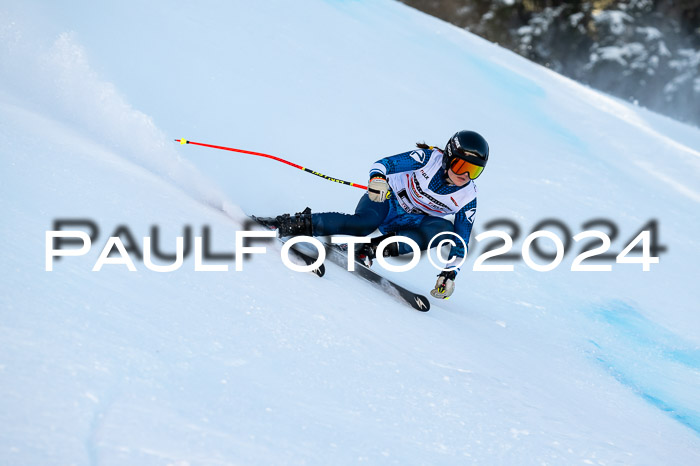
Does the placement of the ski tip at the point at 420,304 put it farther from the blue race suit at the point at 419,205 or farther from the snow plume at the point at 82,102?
the snow plume at the point at 82,102

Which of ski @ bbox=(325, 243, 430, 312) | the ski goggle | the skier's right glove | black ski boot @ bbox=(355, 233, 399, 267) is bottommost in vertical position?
ski @ bbox=(325, 243, 430, 312)

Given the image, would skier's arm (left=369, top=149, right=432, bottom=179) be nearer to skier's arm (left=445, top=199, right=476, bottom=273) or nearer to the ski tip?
skier's arm (left=445, top=199, right=476, bottom=273)

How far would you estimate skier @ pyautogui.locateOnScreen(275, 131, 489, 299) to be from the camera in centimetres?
338

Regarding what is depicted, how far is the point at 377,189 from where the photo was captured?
11.0ft

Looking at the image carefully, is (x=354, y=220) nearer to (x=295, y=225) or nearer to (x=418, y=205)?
(x=295, y=225)

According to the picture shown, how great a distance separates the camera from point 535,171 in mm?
6645

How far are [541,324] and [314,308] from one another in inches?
86.3

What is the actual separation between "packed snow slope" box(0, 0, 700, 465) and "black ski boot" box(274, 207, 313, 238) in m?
0.22

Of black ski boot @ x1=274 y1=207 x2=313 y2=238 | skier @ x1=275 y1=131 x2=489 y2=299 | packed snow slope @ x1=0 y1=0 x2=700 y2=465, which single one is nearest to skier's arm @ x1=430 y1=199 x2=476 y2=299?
skier @ x1=275 y1=131 x2=489 y2=299

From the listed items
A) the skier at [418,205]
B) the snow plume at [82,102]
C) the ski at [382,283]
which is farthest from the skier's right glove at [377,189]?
the snow plume at [82,102]

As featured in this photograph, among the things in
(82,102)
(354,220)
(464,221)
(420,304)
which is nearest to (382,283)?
(420,304)

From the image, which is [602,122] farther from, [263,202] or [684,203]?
[263,202]

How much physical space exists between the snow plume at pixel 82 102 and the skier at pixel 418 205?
62 centimetres

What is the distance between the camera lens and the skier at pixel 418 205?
11.1ft
